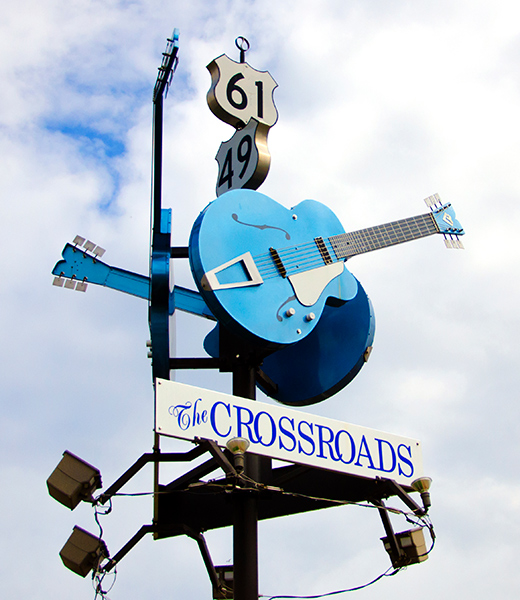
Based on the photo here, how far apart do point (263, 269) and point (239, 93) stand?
3162 mm

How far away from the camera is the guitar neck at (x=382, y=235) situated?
33.9ft

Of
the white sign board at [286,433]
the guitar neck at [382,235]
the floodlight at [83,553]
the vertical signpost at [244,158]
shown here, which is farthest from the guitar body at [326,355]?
the floodlight at [83,553]

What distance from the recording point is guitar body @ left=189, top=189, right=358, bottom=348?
29.4ft

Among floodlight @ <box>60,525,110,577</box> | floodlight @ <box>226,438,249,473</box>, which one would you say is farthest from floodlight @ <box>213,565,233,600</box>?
floodlight @ <box>226,438,249,473</box>

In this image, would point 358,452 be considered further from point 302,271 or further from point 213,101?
point 213,101

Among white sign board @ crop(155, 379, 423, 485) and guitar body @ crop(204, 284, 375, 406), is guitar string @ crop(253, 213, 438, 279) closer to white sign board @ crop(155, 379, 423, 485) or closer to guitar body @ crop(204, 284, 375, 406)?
guitar body @ crop(204, 284, 375, 406)

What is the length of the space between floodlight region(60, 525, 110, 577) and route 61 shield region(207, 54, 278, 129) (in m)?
5.71

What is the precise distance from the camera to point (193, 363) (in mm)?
9570

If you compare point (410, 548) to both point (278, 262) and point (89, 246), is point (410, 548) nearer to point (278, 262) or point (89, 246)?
point (278, 262)

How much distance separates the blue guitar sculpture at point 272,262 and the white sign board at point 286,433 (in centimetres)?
127

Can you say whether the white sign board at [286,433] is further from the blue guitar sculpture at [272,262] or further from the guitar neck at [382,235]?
the guitar neck at [382,235]

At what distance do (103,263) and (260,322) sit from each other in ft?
8.68

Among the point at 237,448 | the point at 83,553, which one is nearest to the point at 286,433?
the point at 237,448

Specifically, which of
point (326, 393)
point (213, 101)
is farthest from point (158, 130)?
point (326, 393)
